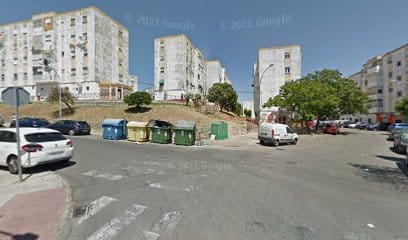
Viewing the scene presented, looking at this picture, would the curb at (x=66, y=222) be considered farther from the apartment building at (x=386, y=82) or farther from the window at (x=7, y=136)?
the apartment building at (x=386, y=82)

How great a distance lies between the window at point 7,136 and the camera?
25.2 feet

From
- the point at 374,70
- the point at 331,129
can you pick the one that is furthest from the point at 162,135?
the point at 374,70

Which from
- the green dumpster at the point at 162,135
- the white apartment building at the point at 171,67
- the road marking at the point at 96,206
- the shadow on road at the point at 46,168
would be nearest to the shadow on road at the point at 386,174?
the road marking at the point at 96,206

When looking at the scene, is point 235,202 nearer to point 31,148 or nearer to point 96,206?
point 96,206

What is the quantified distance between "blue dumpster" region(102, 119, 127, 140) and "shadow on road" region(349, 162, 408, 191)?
16.4m

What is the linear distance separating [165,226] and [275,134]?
14.8m

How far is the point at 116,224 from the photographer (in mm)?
4000

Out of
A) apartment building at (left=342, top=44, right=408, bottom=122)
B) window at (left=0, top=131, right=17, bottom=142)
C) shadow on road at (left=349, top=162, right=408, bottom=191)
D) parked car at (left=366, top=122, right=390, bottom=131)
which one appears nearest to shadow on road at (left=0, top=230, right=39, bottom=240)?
window at (left=0, top=131, right=17, bottom=142)

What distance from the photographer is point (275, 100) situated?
3144 centimetres

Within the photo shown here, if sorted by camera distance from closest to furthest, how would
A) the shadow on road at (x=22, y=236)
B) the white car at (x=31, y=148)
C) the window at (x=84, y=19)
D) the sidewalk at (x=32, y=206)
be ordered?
the shadow on road at (x=22, y=236) < the sidewalk at (x=32, y=206) < the white car at (x=31, y=148) < the window at (x=84, y=19)

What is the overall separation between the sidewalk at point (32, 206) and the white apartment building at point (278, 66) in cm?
4615

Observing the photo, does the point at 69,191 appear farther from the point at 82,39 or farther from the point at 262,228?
the point at 82,39

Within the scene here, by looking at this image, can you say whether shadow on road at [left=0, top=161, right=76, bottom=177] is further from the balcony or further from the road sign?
the balcony

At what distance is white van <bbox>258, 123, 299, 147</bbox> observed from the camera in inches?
683
